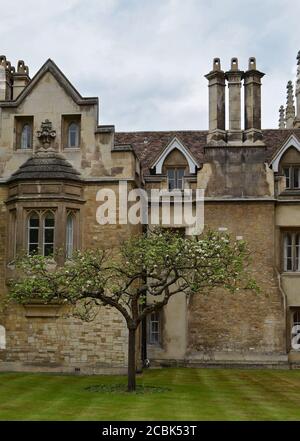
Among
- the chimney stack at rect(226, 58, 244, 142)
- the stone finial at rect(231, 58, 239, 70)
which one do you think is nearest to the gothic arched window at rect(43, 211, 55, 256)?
the chimney stack at rect(226, 58, 244, 142)

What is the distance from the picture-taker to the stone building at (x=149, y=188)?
24906 millimetres

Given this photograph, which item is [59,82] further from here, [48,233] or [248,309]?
[248,309]

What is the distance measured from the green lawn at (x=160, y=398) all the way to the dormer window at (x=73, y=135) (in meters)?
8.81

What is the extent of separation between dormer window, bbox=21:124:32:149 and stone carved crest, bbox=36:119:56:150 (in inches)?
26.9

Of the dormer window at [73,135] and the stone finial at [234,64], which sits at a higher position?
the stone finial at [234,64]

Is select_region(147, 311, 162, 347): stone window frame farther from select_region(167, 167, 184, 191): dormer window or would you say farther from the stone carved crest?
the stone carved crest

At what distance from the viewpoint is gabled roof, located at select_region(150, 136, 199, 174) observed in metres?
30.3

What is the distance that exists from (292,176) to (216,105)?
472 cm

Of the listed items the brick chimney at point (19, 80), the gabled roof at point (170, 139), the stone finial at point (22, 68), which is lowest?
the gabled roof at point (170, 139)

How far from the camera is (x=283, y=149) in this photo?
99.2 feet

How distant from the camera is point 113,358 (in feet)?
80.4

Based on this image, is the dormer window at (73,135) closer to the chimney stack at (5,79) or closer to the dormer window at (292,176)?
the chimney stack at (5,79)

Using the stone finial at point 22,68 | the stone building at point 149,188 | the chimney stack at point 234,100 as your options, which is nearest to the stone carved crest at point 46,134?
the stone building at point 149,188
